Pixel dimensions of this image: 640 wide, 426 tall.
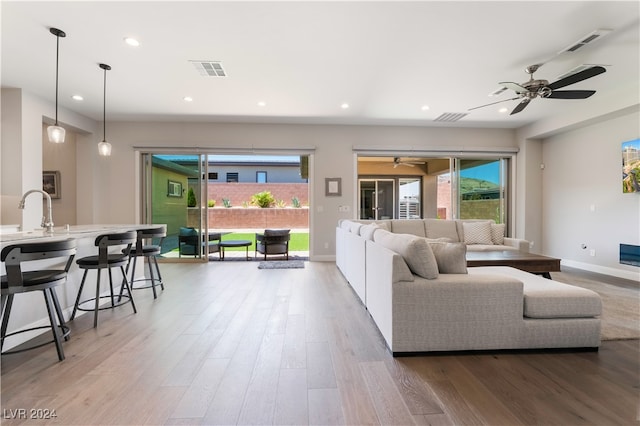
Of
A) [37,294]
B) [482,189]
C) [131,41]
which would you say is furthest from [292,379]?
[482,189]

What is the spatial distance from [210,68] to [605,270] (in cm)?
695

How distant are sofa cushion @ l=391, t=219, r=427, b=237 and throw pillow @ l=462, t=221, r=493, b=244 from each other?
0.77 metres

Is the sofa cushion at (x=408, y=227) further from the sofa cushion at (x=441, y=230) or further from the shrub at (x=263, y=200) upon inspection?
the shrub at (x=263, y=200)

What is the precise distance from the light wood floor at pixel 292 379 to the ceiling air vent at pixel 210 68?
117 inches

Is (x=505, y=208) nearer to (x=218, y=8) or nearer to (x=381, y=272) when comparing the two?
(x=381, y=272)

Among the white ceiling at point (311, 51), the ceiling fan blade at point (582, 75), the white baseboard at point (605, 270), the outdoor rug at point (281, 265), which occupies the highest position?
the white ceiling at point (311, 51)

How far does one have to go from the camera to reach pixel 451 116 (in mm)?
5633

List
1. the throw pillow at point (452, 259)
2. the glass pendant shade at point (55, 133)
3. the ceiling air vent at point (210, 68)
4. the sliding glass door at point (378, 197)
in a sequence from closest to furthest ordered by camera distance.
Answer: the throw pillow at point (452, 259)
the glass pendant shade at point (55, 133)
the ceiling air vent at point (210, 68)
the sliding glass door at point (378, 197)

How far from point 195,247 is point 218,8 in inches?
186

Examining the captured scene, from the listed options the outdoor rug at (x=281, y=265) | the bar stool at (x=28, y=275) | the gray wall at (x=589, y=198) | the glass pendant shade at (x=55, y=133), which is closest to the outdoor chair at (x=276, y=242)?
the outdoor rug at (x=281, y=265)

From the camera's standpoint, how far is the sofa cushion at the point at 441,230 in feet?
17.2

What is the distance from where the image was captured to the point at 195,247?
617 cm

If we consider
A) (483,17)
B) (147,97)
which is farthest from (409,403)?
(147,97)

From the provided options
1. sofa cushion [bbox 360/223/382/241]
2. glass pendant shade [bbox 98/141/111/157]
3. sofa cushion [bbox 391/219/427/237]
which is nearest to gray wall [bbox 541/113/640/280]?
sofa cushion [bbox 391/219/427/237]
